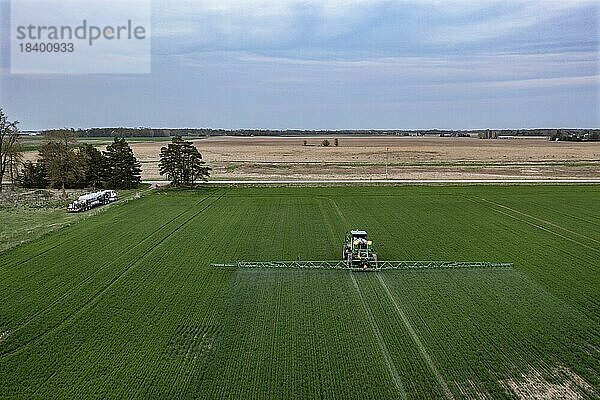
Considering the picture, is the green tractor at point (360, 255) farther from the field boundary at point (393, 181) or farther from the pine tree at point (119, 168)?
the pine tree at point (119, 168)

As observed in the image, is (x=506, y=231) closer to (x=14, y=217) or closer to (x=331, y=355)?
(x=331, y=355)

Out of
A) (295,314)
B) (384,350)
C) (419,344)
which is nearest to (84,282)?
(295,314)

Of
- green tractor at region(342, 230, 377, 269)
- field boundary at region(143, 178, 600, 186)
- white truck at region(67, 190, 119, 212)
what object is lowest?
green tractor at region(342, 230, 377, 269)

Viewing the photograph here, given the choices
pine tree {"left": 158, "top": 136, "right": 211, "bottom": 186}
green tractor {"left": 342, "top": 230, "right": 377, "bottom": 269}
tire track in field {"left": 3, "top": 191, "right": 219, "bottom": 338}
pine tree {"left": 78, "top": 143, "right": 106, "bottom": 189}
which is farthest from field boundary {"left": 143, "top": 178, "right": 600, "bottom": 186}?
green tractor {"left": 342, "top": 230, "right": 377, "bottom": 269}

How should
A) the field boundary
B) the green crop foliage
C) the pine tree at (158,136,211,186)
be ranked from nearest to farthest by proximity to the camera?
the green crop foliage, the pine tree at (158,136,211,186), the field boundary

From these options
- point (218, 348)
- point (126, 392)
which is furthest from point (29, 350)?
point (218, 348)

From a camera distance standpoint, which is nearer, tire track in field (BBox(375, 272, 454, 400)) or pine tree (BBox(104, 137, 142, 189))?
tire track in field (BBox(375, 272, 454, 400))

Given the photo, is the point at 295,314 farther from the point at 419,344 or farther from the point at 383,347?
the point at 419,344

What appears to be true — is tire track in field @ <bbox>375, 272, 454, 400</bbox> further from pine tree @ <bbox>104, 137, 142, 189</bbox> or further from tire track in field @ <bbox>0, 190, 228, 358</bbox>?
pine tree @ <bbox>104, 137, 142, 189</bbox>
